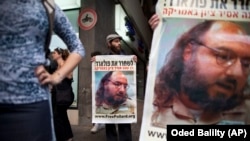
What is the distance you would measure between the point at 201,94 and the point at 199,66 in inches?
6.8

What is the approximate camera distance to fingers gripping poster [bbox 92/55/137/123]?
6.20m

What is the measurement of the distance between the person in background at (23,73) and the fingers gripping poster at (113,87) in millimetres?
4259

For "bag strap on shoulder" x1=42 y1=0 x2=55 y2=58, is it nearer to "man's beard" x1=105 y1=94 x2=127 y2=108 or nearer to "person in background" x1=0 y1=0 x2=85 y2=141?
"person in background" x1=0 y1=0 x2=85 y2=141

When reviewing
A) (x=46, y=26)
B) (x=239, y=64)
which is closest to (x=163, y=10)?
(x=239, y=64)

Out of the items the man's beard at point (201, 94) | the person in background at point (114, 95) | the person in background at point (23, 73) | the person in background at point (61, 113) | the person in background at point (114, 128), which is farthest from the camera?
the person in background at point (61, 113)

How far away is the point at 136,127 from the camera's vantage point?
877 centimetres

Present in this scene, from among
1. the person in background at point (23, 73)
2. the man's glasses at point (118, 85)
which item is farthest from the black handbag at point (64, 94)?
the person in background at point (23, 73)

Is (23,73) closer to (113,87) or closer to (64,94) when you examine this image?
(113,87)

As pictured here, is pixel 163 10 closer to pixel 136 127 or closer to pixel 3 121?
pixel 3 121

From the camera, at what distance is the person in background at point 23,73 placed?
1803 mm

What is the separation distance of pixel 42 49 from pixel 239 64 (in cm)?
136

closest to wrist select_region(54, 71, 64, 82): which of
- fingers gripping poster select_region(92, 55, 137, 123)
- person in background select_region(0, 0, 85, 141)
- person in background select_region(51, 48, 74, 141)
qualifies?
person in background select_region(0, 0, 85, 141)

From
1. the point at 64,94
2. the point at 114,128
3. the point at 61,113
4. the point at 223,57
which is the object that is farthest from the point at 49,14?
the point at 61,113

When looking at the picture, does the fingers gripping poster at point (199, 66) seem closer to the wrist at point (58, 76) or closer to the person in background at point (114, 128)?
the wrist at point (58, 76)
